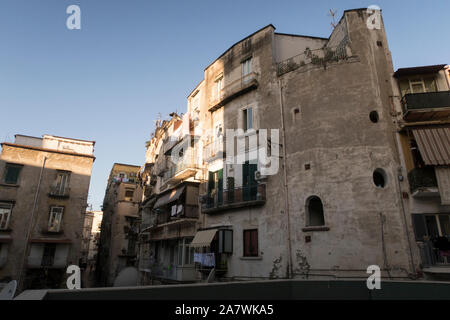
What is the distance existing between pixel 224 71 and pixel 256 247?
14163 millimetres

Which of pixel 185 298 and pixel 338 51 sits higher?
pixel 338 51

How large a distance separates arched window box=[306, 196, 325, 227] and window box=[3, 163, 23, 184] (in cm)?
2870

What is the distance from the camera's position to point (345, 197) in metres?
15.3

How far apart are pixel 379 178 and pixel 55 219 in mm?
29575

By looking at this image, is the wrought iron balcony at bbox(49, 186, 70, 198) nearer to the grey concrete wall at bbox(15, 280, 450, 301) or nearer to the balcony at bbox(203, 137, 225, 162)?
the balcony at bbox(203, 137, 225, 162)

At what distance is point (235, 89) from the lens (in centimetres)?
2238

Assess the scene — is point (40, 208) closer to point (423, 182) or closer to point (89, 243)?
point (423, 182)

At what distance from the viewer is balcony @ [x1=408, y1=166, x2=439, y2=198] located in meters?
14.3

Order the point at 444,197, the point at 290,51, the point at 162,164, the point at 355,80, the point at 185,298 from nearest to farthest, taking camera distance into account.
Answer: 1. the point at 185,298
2. the point at 444,197
3. the point at 355,80
4. the point at 290,51
5. the point at 162,164

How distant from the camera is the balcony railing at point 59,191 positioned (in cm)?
3050

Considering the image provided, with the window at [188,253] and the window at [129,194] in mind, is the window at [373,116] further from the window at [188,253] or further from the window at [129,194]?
the window at [129,194]

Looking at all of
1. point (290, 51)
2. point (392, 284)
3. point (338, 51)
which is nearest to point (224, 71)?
point (290, 51)

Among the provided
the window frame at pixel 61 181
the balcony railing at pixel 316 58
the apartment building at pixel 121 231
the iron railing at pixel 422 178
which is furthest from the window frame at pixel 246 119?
the apartment building at pixel 121 231

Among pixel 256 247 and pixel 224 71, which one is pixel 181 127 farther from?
pixel 256 247
